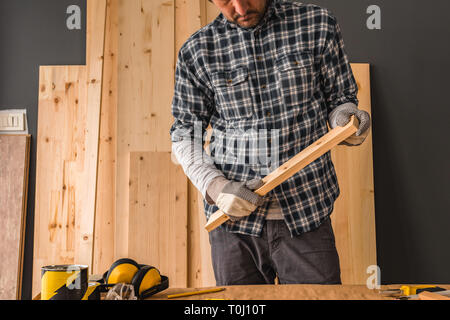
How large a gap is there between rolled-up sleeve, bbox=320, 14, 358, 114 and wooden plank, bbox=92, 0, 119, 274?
1373 millimetres

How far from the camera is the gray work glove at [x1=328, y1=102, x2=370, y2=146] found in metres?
1.28

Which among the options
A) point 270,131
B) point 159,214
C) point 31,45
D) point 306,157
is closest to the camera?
point 306,157

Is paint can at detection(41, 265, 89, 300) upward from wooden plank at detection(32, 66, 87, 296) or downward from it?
downward

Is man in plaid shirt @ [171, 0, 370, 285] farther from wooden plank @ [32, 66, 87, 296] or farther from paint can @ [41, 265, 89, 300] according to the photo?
wooden plank @ [32, 66, 87, 296]

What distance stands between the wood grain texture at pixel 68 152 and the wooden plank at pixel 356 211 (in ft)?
4.41

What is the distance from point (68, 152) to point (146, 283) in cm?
150

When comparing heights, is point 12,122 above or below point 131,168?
above

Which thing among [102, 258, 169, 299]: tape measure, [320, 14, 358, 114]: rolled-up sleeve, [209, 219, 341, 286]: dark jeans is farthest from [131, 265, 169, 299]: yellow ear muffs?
[320, 14, 358, 114]: rolled-up sleeve

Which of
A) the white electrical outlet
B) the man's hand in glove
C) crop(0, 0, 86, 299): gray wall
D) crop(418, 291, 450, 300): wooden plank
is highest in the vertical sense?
crop(0, 0, 86, 299): gray wall

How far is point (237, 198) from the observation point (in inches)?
48.9

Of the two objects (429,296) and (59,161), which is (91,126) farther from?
(429,296)

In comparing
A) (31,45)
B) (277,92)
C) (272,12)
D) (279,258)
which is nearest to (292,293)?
(279,258)

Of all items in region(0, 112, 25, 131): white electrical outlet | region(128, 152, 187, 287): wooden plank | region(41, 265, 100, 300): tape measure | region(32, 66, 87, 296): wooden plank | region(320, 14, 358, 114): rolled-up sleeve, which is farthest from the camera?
region(0, 112, 25, 131): white electrical outlet
